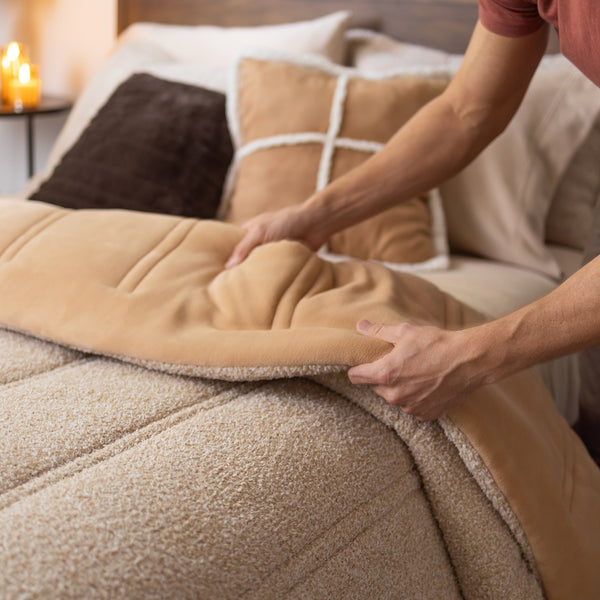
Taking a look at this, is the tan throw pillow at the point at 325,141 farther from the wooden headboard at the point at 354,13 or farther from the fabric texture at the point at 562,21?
the fabric texture at the point at 562,21

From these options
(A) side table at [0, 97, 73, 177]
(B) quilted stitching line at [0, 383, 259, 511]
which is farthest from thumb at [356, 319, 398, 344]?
(A) side table at [0, 97, 73, 177]

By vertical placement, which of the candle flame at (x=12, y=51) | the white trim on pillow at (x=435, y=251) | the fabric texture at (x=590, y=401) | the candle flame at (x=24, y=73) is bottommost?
the fabric texture at (x=590, y=401)

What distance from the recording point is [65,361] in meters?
1.04

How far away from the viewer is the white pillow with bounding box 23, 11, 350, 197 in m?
2.05

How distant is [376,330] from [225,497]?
11.8 inches

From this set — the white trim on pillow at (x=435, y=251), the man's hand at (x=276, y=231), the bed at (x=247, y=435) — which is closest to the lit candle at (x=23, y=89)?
the bed at (x=247, y=435)

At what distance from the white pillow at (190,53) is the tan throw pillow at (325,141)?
0.20m

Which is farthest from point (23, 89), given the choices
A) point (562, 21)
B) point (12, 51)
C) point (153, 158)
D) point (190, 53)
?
point (562, 21)

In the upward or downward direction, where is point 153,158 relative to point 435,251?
upward

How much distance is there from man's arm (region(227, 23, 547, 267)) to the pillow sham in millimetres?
524

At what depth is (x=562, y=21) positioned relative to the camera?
1118mm

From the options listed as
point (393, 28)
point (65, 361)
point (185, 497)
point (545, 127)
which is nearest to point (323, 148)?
point (545, 127)

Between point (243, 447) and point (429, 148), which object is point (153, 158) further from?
point (243, 447)

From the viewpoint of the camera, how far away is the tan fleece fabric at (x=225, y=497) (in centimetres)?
68
